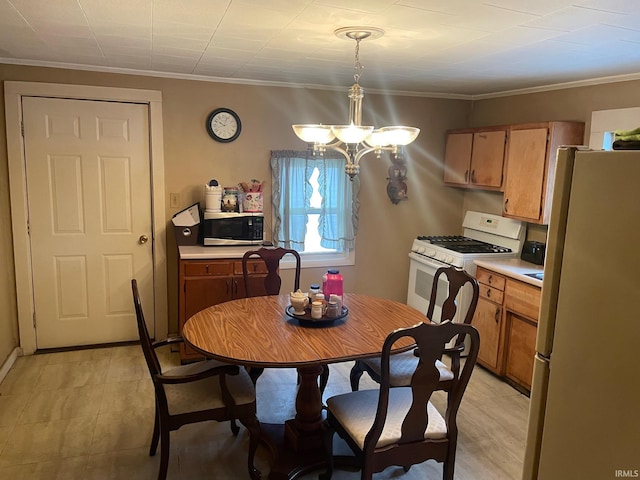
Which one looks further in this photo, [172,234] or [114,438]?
[172,234]

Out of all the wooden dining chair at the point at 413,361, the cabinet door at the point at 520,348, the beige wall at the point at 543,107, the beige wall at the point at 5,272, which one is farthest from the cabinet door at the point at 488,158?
the beige wall at the point at 5,272

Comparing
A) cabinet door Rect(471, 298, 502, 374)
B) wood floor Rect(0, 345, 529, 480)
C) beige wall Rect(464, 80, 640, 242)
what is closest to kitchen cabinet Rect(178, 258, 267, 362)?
wood floor Rect(0, 345, 529, 480)

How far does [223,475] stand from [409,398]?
3.34 feet

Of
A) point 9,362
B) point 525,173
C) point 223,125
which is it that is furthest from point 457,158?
point 9,362

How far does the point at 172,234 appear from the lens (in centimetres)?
396

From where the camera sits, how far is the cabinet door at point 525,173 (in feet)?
11.4

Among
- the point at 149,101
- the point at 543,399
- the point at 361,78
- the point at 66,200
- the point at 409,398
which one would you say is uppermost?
the point at 361,78

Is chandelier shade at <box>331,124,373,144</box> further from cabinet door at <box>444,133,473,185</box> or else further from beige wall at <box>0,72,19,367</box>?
beige wall at <box>0,72,19,367</box>

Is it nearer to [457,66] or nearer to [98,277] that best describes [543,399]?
[457,66]

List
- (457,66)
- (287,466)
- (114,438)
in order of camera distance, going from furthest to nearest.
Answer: (457,66) → (114,438) → (287,466)

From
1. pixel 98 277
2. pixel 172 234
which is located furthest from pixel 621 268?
pixel 98 277

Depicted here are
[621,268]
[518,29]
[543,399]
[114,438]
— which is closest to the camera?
[621,268]

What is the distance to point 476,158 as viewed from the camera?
417cm

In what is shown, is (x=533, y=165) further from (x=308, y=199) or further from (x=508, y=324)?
(x=308, y=199)
